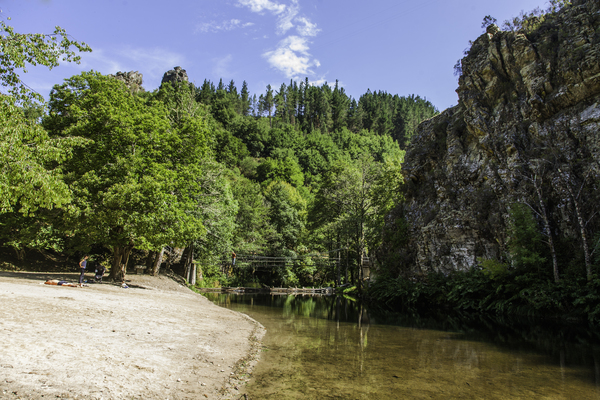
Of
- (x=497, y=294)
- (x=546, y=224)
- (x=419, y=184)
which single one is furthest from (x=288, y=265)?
(x=546, y=224)

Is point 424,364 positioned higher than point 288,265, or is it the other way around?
point 288,265

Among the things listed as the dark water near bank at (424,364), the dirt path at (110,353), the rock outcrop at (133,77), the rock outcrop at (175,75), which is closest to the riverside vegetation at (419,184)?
the dirt path at (110,353)

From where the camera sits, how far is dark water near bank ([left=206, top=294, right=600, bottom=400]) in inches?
262

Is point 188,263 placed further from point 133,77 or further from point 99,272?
point 133,77

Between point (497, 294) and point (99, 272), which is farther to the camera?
point (497, 294)

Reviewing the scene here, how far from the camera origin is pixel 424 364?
Result: 342 inches

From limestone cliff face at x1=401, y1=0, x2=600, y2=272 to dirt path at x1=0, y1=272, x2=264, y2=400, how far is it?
21119 mm

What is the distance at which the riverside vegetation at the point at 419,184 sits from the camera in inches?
704

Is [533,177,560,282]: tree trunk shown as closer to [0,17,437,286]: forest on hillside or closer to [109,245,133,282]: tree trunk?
[0,17,437,286]: forest on hillside

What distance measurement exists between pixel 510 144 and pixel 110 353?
27.4m

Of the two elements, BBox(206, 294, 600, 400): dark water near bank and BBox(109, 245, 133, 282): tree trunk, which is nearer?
BBox(206, 294, 600, 400): dark water near bank

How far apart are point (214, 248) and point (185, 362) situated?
2549 cm

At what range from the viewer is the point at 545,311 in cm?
1909

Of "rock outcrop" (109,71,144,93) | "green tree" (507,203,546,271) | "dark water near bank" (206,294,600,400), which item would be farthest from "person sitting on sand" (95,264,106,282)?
"rock outcrop" (109,71,144,93)
